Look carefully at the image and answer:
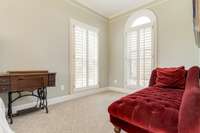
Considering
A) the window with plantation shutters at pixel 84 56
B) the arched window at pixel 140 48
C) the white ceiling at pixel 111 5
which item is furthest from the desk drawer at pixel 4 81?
the arched window at pixel 140 48

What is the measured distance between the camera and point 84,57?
421 centimetres

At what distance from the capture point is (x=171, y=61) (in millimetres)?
3652

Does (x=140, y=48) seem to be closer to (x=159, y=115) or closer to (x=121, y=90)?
(x=121, y=90)

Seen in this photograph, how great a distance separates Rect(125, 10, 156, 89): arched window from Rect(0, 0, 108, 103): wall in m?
1.56

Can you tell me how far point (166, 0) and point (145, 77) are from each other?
2.21 meters

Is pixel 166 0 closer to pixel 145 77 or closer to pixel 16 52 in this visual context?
pixel 145 77

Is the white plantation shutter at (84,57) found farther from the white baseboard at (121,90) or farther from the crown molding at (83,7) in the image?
the white baseboard at (121,90)

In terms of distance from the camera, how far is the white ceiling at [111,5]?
3.97 m

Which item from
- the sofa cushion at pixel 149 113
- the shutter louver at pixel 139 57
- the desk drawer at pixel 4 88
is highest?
the shutter louver at pixel 139 57

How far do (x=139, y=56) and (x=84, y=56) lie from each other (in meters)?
1.71

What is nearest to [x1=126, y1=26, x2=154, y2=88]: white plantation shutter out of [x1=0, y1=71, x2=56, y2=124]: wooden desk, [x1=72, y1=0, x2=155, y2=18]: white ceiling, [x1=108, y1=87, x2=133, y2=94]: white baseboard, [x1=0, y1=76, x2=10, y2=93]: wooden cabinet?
[x1=108, y1=87, x2=133, y2=94]: white baseboard

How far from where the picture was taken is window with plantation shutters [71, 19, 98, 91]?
3932 millimetres

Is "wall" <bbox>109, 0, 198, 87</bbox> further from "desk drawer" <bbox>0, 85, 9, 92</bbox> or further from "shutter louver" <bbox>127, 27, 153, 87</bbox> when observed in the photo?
"desk drawer" <bbox>0, 85, 9, 92</bbox>

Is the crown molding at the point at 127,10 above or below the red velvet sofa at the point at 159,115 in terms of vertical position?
above
